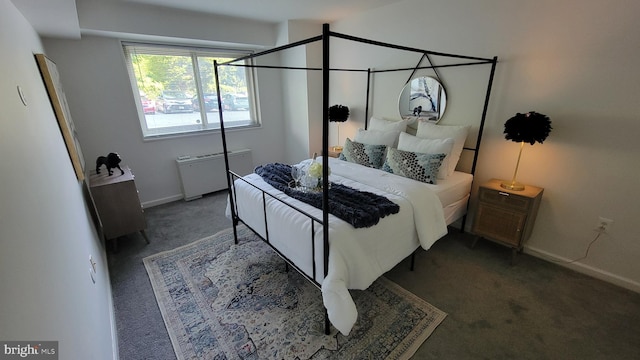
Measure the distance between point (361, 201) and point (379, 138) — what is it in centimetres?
130

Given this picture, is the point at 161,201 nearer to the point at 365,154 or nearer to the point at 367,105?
the point at 365,154

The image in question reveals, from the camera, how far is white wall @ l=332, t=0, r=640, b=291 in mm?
1850

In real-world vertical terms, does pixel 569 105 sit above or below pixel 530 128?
above

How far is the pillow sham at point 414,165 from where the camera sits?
7.72 ft

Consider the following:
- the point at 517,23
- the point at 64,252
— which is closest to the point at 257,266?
the point at 64,252

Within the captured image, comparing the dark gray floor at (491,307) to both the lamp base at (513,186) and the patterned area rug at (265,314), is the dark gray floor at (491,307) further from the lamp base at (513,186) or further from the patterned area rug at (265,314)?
the lamp base at (513,186)

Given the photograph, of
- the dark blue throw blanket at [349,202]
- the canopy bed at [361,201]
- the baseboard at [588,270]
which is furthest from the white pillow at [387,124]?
the baseboard at [588,270]

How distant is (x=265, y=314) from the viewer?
1.82 m

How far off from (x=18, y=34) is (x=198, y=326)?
2.09m

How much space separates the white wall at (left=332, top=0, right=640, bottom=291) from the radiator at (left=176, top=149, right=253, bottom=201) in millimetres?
3180

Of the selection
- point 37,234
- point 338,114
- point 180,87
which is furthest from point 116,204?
point 338,114

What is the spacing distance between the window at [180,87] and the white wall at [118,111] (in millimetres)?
150

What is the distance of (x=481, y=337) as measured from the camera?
1.64 metres

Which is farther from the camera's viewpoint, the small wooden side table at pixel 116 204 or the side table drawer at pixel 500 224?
the small wooden side table at pixel 116 204
